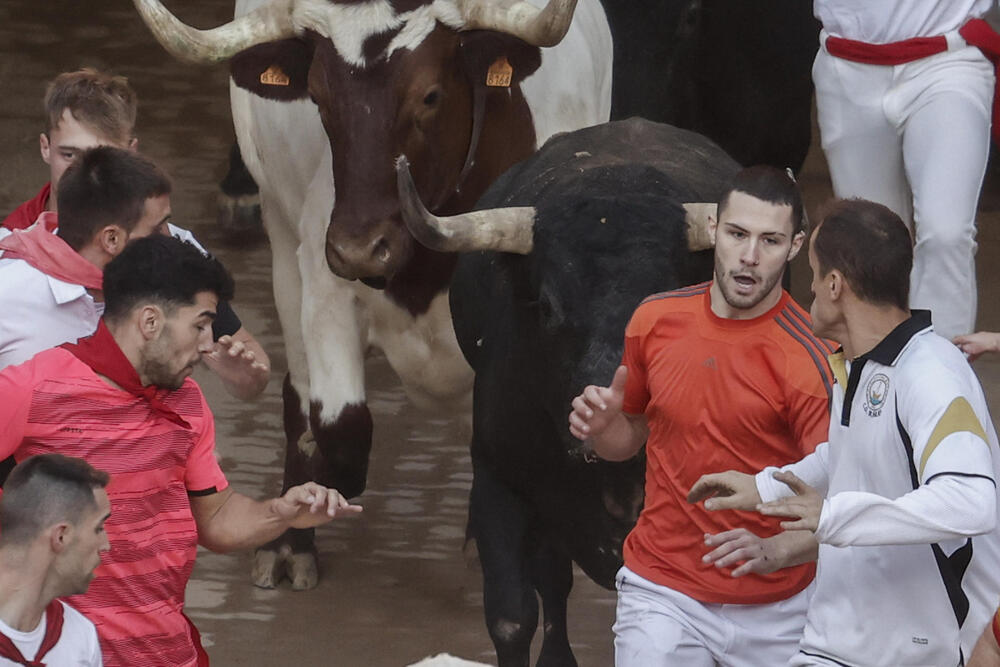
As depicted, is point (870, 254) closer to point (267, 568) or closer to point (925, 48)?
point (925, 48)

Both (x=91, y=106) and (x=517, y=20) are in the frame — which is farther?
(x=517, y=20)

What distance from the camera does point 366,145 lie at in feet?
20.8

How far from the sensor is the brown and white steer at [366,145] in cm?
640

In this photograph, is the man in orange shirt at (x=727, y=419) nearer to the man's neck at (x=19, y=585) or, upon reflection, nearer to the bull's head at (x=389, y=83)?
the man's neck at (x=19, y=585)

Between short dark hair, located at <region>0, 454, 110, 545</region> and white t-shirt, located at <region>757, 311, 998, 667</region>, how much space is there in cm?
134

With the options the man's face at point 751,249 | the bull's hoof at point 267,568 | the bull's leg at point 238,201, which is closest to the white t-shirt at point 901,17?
the man's face at point 751,249

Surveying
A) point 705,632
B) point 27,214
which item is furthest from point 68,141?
point 705,632

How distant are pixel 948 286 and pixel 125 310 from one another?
274 centimetres

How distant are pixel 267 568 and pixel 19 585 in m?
3.60

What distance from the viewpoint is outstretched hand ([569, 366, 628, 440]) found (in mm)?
4396

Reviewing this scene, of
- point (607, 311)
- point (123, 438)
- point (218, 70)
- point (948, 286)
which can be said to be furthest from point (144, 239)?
point (218, 70)

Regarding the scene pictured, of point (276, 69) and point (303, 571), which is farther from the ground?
point (276, 69)

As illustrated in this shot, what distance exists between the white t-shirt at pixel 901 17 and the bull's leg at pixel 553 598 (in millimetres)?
1842

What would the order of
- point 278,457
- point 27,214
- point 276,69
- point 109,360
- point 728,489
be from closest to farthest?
point 728,489 < point 109,360 < point 27,214 < point 276,69 < point 278,457
